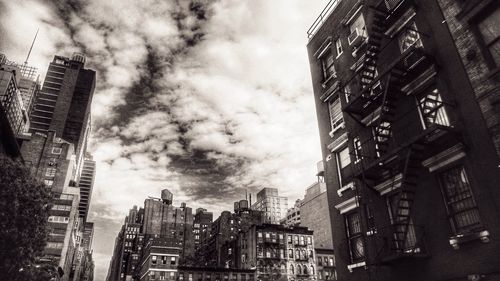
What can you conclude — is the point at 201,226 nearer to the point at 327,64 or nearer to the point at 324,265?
the point at 324,265

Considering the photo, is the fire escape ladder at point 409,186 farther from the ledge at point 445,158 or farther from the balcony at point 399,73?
the balcony at point 399,73

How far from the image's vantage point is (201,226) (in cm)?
17250

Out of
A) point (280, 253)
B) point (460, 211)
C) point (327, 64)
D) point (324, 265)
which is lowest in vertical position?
point (460, 211)

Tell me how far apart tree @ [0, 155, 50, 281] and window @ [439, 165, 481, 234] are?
2692 centimetres

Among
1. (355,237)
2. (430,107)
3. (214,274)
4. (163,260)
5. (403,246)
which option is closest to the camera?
(403,246)

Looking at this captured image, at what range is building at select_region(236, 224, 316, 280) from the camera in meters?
74.9

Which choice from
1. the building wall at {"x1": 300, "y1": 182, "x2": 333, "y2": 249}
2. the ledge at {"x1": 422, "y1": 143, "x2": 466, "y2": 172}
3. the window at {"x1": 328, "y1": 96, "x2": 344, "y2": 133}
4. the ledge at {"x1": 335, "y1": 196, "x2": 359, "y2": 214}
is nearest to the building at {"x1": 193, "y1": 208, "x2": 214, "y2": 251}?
the building wall at {"x1": 300, "y1": 182, "x2": 333, "y2": 249}

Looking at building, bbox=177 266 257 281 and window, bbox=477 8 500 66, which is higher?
window, bbox=477 8 500 66

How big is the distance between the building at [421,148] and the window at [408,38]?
0.16ft

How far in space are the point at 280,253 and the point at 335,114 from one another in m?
63.9

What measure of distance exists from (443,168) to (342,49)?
968 cm

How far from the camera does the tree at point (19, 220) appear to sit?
2375 cm

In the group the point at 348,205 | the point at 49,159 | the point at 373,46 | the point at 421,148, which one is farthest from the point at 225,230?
the point at 421,148

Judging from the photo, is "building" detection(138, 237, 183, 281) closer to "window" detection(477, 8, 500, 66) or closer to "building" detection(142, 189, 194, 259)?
"building" detection(142, 189, 194, 259)
